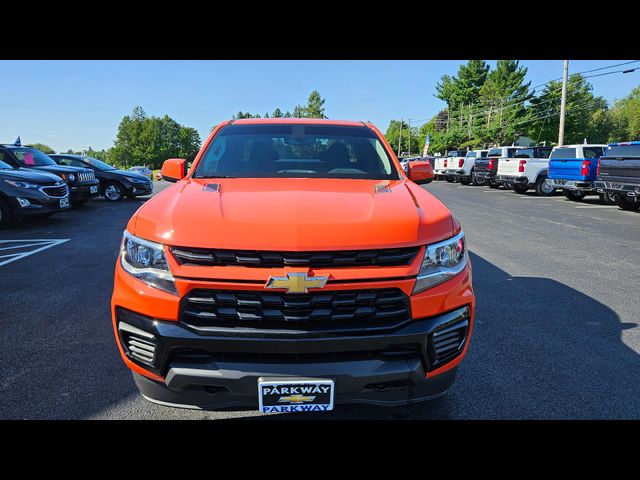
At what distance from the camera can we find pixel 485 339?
11.8ft

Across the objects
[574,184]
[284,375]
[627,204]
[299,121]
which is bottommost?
[627,204]

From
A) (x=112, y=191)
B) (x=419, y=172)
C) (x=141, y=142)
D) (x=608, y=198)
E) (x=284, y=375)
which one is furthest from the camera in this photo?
(x=141, y=142)

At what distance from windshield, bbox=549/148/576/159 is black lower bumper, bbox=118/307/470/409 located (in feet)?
54.4

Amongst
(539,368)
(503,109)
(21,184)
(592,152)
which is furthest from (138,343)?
(503,109)

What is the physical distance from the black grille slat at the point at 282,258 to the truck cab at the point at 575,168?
15377 millimetres

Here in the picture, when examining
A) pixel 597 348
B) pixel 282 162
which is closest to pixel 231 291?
pixel 282 162

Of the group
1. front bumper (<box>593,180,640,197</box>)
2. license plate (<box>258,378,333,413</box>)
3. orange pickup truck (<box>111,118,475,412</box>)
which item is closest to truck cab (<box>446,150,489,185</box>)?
front bumper (<box>593,180,640,197</box>)

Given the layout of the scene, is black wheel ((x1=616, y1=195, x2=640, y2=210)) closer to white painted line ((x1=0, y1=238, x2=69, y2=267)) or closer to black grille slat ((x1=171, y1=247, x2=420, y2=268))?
black grille slat ((x1=171, y1=247, x2=420, y2=268))

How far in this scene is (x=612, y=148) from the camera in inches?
507

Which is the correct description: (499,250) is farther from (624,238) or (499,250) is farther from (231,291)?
(231,291)

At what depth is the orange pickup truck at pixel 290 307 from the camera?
1881 millimetres

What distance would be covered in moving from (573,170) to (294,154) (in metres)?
15.4

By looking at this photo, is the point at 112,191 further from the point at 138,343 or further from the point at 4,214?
the point at 138,343

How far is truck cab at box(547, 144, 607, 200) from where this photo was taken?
15.0 metres
